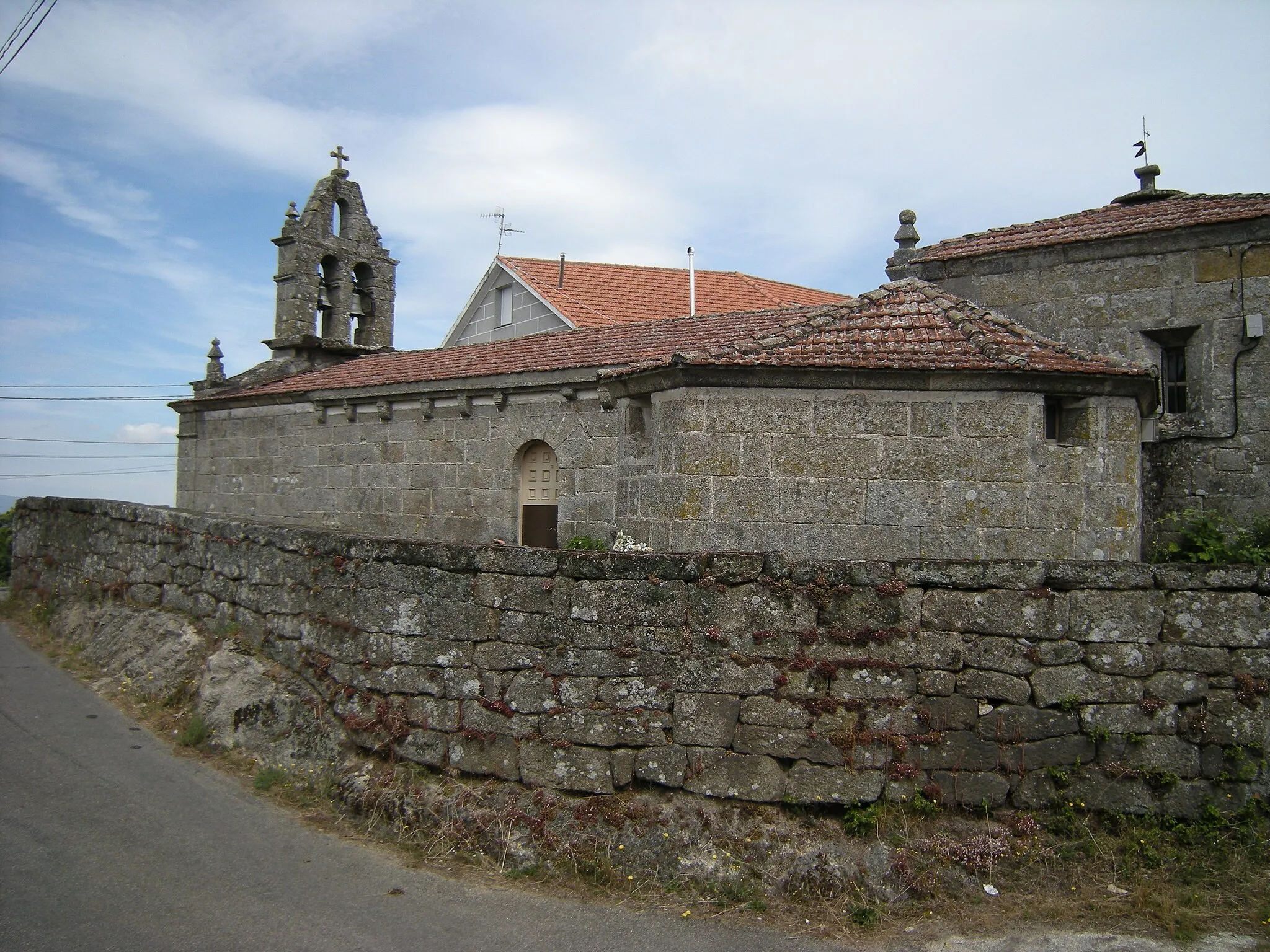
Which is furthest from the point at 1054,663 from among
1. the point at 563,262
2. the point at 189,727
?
the point at 563,262

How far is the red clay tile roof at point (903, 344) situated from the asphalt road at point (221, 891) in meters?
4.36

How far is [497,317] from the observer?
74.7 ft

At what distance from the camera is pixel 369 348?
1731 cm

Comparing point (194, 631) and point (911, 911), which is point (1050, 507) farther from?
point (194, 631)

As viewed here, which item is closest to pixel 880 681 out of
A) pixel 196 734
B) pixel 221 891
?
pixel 221 891

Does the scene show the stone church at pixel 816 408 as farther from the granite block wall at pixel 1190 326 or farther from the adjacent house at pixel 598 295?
the adjacent house at pixel 598 295

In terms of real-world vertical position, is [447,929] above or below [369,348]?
below

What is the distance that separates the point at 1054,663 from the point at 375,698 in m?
3.78

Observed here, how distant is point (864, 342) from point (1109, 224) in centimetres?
497

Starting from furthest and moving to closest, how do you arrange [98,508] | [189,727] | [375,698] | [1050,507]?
1. [98,508]
2. [1050,507]
3. [189,727]
4. [375,698]

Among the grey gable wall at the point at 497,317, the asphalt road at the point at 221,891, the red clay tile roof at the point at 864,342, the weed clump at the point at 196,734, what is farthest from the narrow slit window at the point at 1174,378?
the grey gable wall at the point at 497,317

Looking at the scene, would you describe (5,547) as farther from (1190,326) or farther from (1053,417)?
(1190,326)

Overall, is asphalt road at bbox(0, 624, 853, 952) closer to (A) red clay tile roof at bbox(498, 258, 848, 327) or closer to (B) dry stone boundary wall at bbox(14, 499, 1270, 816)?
(B) dry stone boundary wall at bbox(14, 499, 1270, 816)

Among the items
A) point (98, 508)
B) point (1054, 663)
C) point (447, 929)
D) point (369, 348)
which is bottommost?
point (447, 929)
